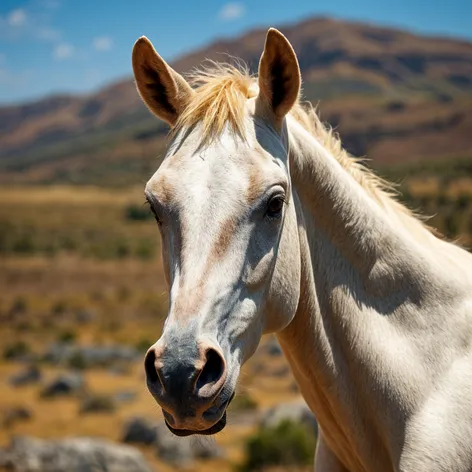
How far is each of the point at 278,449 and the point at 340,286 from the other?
Result: 10.9 meters

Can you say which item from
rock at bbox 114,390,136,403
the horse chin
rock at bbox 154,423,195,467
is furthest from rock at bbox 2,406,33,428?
the horse chin

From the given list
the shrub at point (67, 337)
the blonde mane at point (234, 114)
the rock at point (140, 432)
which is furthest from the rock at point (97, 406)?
the blonde mane at point (234, 114)

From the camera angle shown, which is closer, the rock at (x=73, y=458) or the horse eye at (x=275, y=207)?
the horse eye at (x=275, y=207)

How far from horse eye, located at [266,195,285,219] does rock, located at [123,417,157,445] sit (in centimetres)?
1356

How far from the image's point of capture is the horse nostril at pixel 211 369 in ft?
A: 7.84

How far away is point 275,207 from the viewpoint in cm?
279

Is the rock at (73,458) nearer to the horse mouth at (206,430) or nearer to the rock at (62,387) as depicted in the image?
the rock at (62,387)

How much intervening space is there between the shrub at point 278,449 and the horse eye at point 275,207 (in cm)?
1124

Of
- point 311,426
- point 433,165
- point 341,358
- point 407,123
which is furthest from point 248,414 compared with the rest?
point 407,123

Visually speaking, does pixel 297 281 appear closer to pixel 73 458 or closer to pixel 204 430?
pixel 204 430

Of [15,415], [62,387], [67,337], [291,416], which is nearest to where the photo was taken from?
[291,416]

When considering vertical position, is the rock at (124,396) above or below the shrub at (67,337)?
above

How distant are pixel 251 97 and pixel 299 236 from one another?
733 millimetres

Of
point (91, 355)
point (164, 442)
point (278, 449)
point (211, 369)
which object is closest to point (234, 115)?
point (211, 369)
